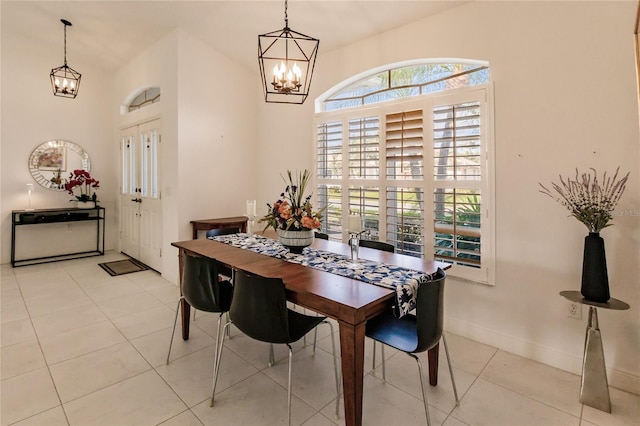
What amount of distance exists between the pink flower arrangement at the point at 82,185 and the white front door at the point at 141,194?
42cm

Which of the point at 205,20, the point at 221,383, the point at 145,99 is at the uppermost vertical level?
the point at 205,20

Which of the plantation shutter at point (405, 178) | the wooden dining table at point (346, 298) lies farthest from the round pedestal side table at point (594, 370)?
the plantation shutter at point (405, 178)

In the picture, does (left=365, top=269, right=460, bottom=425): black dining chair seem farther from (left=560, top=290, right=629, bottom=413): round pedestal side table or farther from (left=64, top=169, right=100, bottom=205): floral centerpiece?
(left=64, top=169, right=100, bottom=205): floral centerpiece

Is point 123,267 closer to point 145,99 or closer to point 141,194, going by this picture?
point 141,194

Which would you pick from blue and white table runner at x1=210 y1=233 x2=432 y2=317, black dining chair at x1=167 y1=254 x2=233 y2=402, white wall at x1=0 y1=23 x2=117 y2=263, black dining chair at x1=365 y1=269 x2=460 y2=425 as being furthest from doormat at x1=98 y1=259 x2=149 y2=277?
black dining chair at x1=365 y1=269 x2=460 y2=425

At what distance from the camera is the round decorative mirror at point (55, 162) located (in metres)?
5.08

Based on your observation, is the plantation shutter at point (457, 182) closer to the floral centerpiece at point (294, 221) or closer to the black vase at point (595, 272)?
the black vase at point (595, 272)

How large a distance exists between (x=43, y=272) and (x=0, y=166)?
5.69 ft

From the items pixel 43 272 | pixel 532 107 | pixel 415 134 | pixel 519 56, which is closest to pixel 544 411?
pixel 532 107

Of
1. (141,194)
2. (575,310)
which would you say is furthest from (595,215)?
(141,194)

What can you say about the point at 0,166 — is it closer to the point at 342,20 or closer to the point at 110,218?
the point at 110,218

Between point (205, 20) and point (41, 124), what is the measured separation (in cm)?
Result: 349

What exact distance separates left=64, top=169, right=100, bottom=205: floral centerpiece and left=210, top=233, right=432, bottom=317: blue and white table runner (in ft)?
13.0

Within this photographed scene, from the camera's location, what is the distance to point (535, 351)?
2436mm
